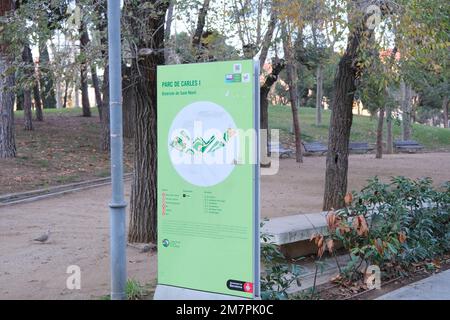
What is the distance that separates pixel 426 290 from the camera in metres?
5.77

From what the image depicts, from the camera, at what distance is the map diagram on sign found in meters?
4.59

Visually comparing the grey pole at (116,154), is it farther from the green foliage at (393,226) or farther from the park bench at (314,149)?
the park bench at (314,149)

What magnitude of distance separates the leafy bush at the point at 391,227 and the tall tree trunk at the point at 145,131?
9.60ft

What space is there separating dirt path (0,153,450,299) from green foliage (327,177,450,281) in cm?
237

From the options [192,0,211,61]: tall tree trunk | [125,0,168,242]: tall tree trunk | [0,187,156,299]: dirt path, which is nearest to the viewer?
[0,187,156,299]: dirt path

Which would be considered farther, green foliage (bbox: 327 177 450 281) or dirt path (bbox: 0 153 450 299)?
dirt path (bbox: 0 153 450 299)

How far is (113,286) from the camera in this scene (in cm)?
509

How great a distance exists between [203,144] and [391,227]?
2.66 m

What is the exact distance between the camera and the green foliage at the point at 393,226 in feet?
19.5

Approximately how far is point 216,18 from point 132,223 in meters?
8.63

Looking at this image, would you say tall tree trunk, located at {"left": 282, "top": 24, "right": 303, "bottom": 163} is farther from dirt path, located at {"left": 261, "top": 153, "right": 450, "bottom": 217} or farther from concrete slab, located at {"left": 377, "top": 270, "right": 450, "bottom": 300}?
concrete slab, located at {"left": 377, "top": 270, "right": 450, "bottom": 300}

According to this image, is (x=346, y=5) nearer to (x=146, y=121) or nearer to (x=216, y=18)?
(x=146, y=121)

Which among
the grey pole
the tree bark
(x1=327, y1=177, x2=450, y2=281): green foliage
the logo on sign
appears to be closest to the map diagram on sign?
the grey pole
